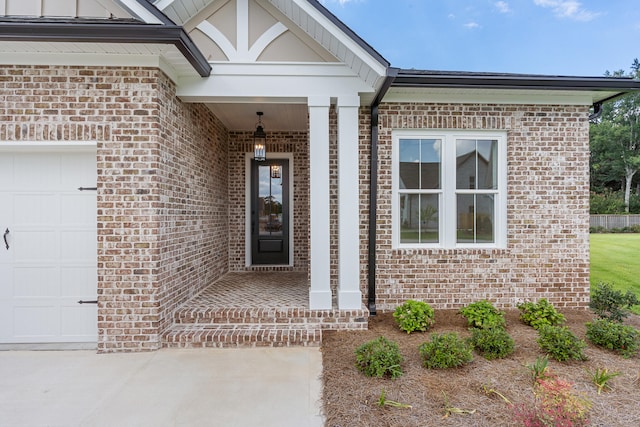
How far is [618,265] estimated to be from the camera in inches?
318

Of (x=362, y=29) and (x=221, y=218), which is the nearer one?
(x=221, y=218)

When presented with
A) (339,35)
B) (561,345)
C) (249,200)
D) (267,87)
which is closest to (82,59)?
(267,87)

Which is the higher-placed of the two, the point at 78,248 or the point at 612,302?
the point at 78,248

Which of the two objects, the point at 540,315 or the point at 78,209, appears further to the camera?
the point at 540,315

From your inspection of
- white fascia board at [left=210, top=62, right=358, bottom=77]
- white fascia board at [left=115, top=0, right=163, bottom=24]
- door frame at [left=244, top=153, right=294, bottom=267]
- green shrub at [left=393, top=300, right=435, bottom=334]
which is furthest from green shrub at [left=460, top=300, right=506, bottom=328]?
white fascia board at [left=115, top=0, right=163, bottom=24]

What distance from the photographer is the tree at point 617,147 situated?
1076 inches

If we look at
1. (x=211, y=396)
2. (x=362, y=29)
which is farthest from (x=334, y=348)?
(x=362, y=29)

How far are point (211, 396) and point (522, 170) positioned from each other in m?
5.01

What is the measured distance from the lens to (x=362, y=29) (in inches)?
1152

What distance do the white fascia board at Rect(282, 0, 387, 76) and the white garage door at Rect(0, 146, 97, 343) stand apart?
3.04 meters

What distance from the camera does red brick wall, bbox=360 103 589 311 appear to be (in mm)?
4641

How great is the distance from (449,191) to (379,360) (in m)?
2.89

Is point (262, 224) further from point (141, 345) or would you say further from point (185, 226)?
point (141, 345)

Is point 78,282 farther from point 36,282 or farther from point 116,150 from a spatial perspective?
point 116,150
